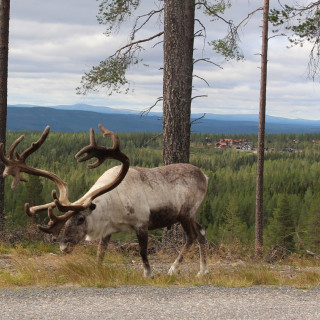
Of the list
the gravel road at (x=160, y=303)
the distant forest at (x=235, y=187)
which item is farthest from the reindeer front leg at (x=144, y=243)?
the distant forest at (x=235, y=187)

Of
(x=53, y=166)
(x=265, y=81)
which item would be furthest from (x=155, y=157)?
(x=265, y=81)

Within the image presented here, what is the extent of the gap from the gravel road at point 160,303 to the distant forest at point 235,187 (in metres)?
4.63

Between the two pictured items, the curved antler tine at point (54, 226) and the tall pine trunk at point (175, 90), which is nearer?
the curved antler tine at point (54, 226)

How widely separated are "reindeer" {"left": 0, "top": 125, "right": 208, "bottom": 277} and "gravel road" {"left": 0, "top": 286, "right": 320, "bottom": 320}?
1.06m

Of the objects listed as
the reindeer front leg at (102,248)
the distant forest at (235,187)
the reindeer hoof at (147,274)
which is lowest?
the distant forest at (235,187)

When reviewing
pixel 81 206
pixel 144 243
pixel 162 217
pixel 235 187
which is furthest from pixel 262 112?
pixel 235 187

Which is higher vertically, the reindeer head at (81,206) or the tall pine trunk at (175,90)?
the tall pine trunk at (175,90)

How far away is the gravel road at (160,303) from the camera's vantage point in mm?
5723

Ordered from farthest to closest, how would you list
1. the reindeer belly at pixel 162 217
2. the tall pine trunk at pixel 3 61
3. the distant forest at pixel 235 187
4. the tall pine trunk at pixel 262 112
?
the distant forest at pixel 235 187 → the tall pine trunk at pixel 262 112 → the tall pine trunk at pixel 3 61 → the reindeer belly at pixel 162 217

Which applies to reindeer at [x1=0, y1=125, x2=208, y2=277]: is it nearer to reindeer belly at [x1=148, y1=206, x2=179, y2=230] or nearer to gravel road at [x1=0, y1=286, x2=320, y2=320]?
reindeer belly at [x1=148, y1=206, x2=179, y2=230]

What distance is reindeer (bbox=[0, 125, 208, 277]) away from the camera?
7469mm

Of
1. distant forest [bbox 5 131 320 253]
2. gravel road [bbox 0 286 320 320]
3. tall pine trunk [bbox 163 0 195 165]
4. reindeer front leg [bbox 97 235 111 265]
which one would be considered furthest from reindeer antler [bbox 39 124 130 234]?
distant forest [bbox 5 131 320 253]

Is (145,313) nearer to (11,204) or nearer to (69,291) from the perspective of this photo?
(69,291)

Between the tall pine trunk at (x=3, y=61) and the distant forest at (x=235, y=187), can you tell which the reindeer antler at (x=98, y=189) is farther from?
the tall pine trunk at (x=3, y=61)
